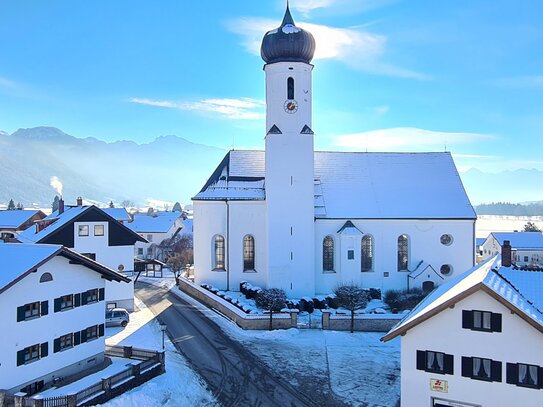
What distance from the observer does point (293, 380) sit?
2539 centimetres

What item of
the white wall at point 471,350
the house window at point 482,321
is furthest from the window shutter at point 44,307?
the house window at point 482,321

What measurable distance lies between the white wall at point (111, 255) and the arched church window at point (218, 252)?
29.9ft

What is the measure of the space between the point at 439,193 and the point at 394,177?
397 centimetres

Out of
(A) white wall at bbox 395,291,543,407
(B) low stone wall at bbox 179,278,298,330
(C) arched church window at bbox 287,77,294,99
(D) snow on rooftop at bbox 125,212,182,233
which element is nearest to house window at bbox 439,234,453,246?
(B) low stone wall at bbox 179,278,298,330

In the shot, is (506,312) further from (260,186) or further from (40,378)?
(260,186)

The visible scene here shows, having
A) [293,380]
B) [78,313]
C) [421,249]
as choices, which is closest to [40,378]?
[78,313]

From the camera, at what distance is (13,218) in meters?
68.0

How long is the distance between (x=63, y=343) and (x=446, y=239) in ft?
103

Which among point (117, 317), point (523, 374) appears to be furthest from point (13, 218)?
point (523, 374)

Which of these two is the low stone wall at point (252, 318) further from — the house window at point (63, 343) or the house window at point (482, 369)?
the house window at point (482, 369)

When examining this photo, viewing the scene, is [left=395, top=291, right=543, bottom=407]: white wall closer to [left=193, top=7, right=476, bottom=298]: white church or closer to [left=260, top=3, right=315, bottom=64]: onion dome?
[left=193, top=7, right=476, bottom=298]: white church

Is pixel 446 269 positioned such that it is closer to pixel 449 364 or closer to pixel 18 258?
pixel 449 364

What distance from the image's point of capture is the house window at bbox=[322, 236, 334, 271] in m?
42.9

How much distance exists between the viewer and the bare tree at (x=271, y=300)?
3525 centimetres
